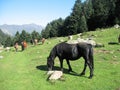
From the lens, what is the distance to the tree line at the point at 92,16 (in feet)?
265

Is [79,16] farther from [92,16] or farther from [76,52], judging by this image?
[76,52]

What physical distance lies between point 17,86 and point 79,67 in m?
7.07

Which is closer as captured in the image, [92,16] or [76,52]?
[76,52]

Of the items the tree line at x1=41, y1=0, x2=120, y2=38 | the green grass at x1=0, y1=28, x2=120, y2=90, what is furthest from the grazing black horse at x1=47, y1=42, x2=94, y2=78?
the tree line at x1=41, y1=0, x2=120, y2=38

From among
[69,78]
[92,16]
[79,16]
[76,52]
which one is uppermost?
[79,16]

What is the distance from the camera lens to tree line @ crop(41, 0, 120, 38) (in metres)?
80.7

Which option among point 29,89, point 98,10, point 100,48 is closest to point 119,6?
point 98,10

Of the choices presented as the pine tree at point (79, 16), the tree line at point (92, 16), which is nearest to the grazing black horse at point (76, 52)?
the tree line at point (92, 16)

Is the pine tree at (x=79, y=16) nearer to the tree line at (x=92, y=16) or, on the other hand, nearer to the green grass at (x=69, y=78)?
the tree line at (x=92, y=16)

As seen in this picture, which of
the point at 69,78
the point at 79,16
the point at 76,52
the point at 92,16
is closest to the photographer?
the point at 69,78

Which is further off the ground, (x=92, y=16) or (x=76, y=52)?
(x=92, y=16)

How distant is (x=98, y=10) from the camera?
85625 millimetres

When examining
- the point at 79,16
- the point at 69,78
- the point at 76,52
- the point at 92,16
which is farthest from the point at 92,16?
the point at 69,78

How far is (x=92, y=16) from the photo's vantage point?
90312mm
